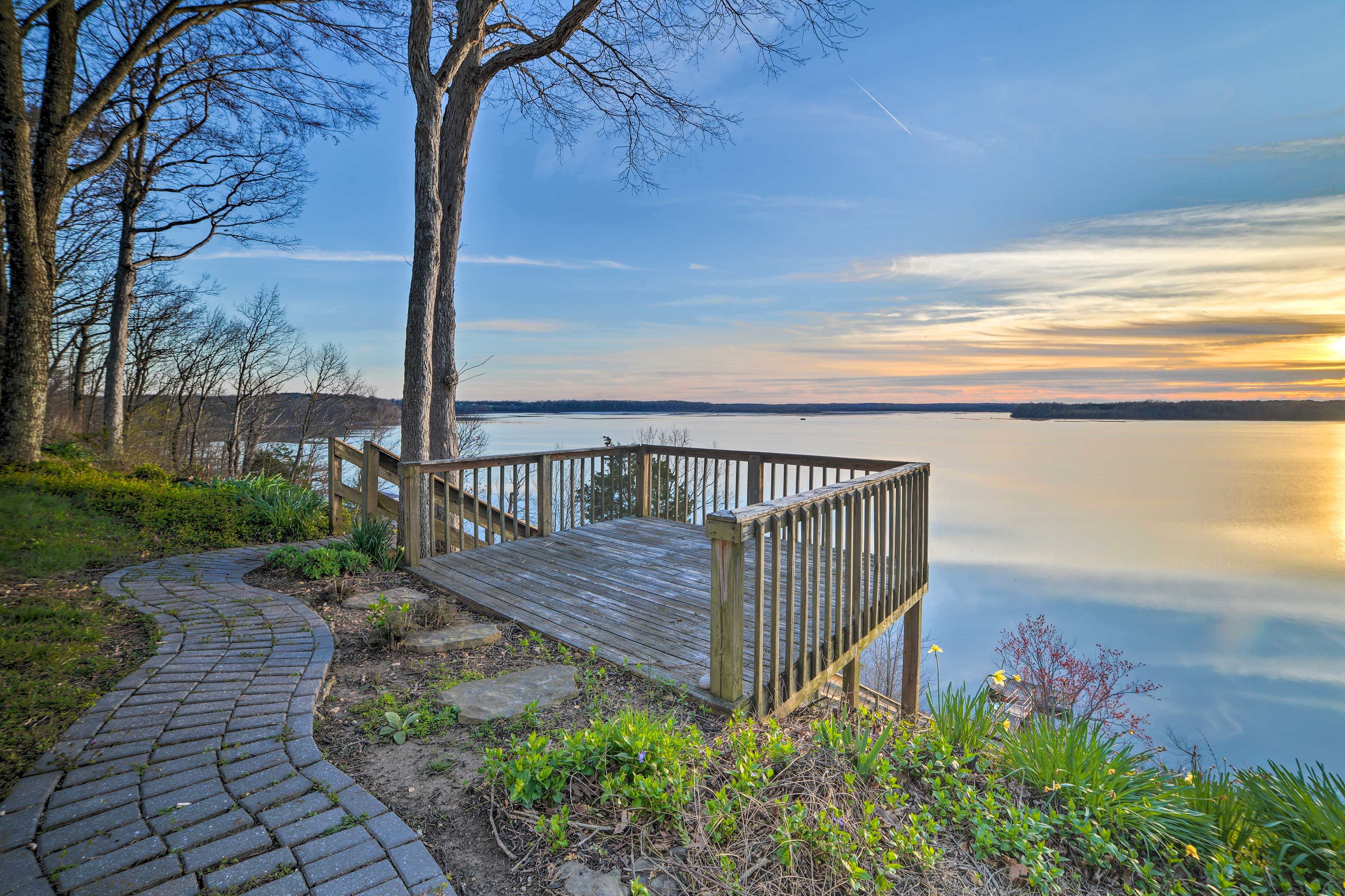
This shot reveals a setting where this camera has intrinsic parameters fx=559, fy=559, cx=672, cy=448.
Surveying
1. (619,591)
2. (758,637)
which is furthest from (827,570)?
(619,591)

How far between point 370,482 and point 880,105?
28.1 feet

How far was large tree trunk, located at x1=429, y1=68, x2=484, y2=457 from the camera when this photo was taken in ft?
26.9

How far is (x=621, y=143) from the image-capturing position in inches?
395

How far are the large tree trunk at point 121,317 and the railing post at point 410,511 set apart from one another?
9809 mm

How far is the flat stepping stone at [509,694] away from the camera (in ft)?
9.04

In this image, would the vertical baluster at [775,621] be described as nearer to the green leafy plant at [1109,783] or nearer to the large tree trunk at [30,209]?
the green leafy plant at [1109,783]

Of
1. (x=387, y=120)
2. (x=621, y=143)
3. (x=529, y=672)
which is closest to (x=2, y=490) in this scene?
(x=529, y=672)

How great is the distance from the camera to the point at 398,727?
8.64 feet

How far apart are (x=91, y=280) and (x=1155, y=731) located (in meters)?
42.4

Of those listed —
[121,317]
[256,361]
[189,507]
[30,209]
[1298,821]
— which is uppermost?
[30,209]

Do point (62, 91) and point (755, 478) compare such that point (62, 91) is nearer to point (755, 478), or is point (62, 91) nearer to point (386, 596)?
point (386, 596)

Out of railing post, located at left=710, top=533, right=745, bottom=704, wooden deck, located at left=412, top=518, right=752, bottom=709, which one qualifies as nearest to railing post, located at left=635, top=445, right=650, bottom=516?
wooden deck, located at left=412, top=518, right=752, bottom=709

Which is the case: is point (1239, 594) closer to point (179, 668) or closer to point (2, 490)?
point (179, 668)

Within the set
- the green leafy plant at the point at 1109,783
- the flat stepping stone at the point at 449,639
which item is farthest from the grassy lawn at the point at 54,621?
the green leafy plant at the point at 1109,783
